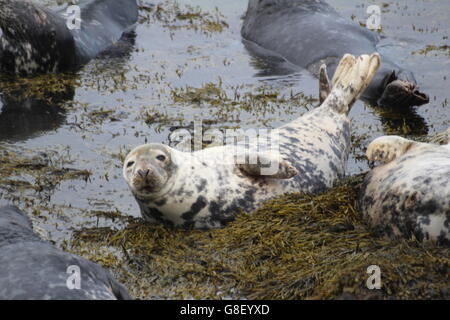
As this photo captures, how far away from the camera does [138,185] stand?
5.79m

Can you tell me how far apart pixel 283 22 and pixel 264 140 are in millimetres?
4611

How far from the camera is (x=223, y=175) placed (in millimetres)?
6191

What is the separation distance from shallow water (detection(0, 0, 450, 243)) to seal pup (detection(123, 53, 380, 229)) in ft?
1.70

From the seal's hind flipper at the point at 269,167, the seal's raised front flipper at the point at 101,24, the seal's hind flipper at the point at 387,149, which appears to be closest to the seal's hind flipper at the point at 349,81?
the seal's hind flipper at the point at 387,149

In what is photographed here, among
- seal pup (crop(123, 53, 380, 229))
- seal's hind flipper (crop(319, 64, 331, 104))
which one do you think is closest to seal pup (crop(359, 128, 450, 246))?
seal pup (crop(123, 53, 380, 229))

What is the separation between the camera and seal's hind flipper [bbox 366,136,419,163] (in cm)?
631

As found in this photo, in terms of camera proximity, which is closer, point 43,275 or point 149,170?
point 43,275

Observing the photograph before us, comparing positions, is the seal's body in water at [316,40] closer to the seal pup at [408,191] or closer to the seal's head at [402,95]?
the seal's head at [402,95]

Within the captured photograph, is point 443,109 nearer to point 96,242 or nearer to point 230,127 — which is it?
point 230,127

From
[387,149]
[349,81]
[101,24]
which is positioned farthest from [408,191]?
[101,24]

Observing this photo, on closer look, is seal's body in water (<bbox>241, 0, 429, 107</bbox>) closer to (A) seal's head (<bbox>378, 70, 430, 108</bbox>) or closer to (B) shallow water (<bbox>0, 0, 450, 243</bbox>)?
(A) seal's head (<bbox>378, 70, 430, 108</bbox>)

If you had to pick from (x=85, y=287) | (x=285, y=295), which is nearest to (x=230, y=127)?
(x=285, y=295)

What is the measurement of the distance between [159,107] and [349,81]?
7.05 ft

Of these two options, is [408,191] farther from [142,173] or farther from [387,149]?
[142,173]
